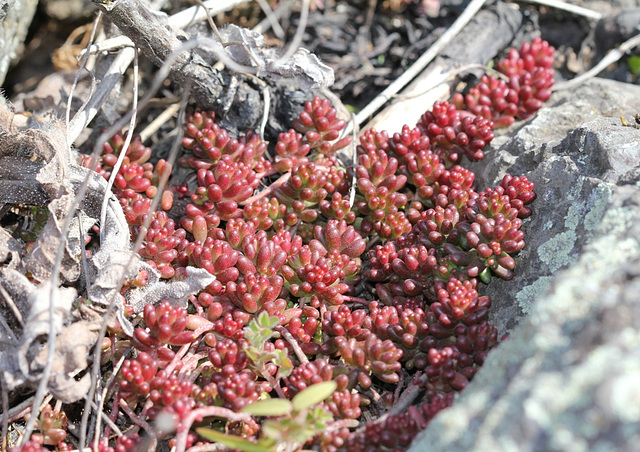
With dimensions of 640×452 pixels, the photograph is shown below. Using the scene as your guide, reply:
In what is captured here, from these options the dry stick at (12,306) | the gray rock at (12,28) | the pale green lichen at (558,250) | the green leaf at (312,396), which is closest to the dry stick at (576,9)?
the pale green lichen at (558,250)

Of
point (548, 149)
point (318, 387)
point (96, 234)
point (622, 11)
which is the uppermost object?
point (622, 11)

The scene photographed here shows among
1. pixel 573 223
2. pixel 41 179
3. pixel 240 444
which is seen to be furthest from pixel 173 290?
pixel 573 223

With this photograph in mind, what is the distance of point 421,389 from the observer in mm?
2711

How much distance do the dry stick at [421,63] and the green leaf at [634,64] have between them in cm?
130

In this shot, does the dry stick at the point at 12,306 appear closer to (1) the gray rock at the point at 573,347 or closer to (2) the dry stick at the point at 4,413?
(2) the dry stick at the point at 4,413

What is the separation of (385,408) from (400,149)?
159 centimetres

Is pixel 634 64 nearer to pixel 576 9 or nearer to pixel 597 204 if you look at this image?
pixel 576 9

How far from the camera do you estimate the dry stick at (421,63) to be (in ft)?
13.3

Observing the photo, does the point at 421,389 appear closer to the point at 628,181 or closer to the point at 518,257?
the point at 518,257

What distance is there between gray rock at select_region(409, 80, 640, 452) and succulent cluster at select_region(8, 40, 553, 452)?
24cm

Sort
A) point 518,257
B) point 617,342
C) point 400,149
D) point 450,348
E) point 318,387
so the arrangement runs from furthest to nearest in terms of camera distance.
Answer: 1. point 400,149
2. point 518,257
3. point 450,348
4. point 318,387
5. point 617,342

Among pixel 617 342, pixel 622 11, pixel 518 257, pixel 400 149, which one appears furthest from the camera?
pixel 622 11

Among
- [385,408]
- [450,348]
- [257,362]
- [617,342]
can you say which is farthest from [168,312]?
[617,342]

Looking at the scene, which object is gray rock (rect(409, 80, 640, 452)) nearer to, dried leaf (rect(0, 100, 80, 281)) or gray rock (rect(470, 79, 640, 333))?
gray rock (rect(470, 79, 640, 333))
